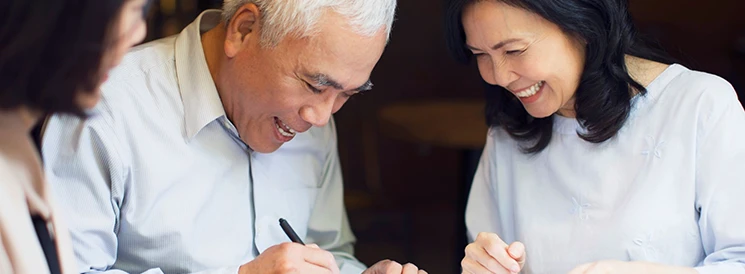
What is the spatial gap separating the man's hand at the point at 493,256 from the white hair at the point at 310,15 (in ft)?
1.58

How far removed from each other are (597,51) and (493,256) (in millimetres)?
515

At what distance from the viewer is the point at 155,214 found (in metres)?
1.82

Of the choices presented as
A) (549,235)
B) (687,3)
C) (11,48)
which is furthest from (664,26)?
(11,48)

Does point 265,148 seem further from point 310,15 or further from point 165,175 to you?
point 310,15

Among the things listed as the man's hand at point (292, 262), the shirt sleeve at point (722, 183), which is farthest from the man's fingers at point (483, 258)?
the shirt sleeve at point (722, 183)

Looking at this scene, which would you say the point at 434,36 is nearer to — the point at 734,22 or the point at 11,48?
the point at 734,22

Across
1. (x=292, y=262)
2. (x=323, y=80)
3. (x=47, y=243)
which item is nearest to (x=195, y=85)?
(x=323, y=80)

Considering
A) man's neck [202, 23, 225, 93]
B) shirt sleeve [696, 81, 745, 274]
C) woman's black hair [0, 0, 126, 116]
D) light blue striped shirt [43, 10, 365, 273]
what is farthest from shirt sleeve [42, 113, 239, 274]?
shirt sleeve [696, 81, 745, 274]

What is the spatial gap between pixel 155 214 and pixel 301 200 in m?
0.42

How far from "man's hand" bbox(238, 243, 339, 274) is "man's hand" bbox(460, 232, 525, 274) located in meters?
0.28

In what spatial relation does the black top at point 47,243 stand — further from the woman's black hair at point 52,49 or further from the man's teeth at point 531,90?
the man's teeth at point 531,90

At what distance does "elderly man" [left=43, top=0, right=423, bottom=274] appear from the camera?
1.73 m

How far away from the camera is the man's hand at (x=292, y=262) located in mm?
1649

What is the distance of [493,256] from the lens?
1.72 meters
